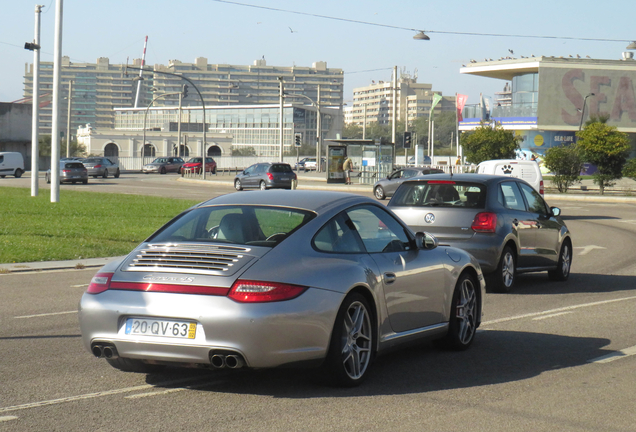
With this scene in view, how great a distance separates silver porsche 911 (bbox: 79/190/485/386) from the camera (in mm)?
5297

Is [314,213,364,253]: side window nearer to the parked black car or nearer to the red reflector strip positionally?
the red reflector strip

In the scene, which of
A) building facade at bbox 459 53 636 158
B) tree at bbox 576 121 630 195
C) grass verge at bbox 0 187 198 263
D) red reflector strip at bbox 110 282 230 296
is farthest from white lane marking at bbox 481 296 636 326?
building facade at bbox 459 53 636 158

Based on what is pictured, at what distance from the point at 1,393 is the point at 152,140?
137755mm

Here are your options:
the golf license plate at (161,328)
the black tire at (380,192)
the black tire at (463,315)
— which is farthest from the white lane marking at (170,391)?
the black tire at (380,192)

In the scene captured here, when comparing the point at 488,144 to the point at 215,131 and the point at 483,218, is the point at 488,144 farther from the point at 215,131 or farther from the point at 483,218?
the point at 215,131

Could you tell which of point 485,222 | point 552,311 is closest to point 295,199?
point 552,311

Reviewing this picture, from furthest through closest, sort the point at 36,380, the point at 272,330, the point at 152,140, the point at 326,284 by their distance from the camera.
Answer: the point at 152,140, the point at 36,380, the point at 326,284, the point at 272,330

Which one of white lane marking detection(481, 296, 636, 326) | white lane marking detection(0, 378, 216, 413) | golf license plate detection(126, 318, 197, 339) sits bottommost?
white lane marking detection(0, 378, 216, 413)

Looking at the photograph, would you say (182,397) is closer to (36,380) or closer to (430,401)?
(36,380)

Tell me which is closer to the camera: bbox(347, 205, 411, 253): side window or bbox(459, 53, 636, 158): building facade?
bbox(347, 205, 411, 253): side window

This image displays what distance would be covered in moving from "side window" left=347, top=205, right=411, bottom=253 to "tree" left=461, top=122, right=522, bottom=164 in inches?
1971

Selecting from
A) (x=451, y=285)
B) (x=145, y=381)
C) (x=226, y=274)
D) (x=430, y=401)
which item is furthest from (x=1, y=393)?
(x=451, y=285)

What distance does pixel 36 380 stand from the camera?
612 centimetres

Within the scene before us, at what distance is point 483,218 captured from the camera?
37.3 ft
